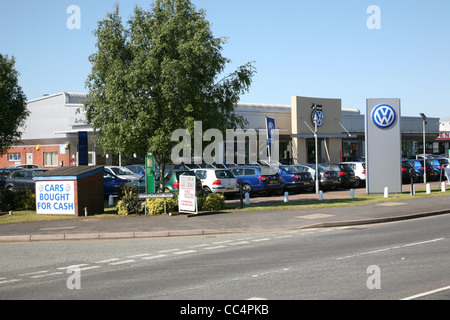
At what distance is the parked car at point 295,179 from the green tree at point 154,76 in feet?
29.4

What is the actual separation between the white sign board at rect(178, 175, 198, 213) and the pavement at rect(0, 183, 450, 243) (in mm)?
292

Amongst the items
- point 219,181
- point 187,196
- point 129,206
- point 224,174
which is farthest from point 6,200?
point 224,174

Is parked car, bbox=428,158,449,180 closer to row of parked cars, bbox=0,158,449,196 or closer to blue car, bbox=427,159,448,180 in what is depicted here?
blue car, bbox=427,159,448,180

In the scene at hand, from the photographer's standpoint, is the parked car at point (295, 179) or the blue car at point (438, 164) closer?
the parked car at point (295, 179)

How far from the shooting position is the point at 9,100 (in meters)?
29.5

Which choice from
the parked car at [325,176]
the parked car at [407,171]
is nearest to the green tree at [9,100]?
the parked car at [325,176]

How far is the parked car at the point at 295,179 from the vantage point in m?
28.3

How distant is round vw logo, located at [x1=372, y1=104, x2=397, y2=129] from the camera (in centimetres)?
2680

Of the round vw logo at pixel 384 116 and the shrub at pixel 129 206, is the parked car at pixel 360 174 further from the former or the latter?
the shrub at pixel 129 206

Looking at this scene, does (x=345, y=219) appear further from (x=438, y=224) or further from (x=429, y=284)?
(x=429, y=284)

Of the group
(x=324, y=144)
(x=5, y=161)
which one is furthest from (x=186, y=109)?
(x=5, y=161)

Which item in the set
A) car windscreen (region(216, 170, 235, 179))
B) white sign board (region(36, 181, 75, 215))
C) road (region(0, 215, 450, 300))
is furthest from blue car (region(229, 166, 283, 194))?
road (region(0, 215, 450, 300))

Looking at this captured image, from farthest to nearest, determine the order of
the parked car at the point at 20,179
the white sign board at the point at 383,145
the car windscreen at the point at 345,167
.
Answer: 1. the car windscreen at the point at 345,167
2. the parked car at the point at 20,179
3. the white sign board at the point at 383,145

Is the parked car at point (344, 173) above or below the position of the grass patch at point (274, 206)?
above
